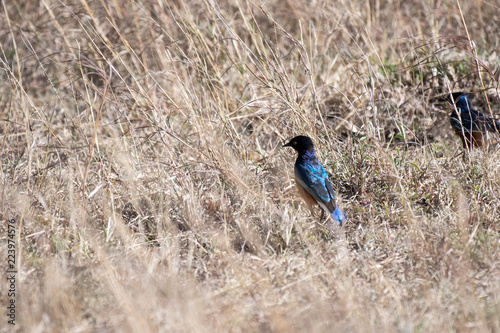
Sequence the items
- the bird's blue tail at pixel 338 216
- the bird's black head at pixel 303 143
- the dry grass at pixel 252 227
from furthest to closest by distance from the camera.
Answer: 1. the bird's black head at pixel 303 143
2. the bird's blue tail at pixel 338 216
3. the dry grass at pixel 252 227

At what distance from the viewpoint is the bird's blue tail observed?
11.9 feet

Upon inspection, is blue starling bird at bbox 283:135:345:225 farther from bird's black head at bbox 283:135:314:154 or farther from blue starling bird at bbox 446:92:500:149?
blue starling bird at bbox 446:92:500:149

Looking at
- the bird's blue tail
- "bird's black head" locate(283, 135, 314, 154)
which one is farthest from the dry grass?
"bird's black head" locate(283, 135, 314, 154)

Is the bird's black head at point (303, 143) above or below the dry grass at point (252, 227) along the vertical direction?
above

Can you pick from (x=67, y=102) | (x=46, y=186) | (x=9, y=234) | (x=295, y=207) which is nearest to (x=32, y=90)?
(x=67, y=102)

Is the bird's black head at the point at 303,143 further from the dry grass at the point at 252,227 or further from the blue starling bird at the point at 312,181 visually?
the dry grass at the point at 252,227

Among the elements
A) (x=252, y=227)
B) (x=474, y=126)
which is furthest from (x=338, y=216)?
(x=474, y=126)

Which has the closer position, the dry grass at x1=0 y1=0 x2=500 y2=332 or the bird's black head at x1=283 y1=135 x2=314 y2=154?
the dry grass at x1=0 y1=0 x2=500 y2=332

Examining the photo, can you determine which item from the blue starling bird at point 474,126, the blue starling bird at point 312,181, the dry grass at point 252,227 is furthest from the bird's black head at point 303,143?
the blue starling bird at point 474,126

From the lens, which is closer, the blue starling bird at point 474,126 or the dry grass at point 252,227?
the dry grass at point 252,227

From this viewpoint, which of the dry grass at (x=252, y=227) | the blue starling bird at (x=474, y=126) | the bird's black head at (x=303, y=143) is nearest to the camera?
the dry grass at (x=252, y=227)

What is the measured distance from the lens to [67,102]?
605cm

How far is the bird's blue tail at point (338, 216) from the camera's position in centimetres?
362

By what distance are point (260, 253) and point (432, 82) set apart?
9.29 feet
